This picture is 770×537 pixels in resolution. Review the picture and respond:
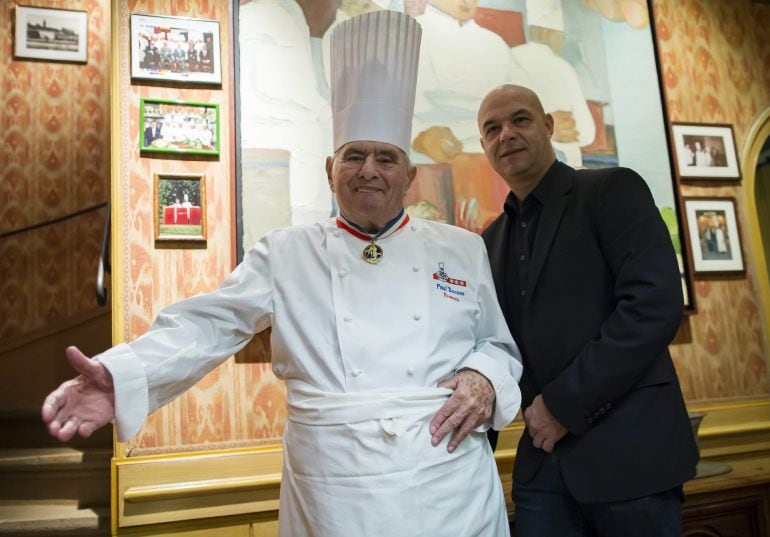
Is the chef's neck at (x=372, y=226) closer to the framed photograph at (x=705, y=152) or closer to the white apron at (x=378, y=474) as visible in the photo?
the white apron at (x=378, y=474)

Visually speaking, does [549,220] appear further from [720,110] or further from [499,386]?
[720,110]

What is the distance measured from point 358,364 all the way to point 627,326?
67 cm

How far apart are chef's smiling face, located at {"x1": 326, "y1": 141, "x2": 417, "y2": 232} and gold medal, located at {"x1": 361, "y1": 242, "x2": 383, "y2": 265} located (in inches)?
2.7

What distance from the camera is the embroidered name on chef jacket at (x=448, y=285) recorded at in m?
1.51

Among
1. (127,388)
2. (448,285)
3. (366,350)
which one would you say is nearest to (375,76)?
(448,285)

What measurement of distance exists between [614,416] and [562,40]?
7.15 feet

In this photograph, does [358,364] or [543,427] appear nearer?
[358,364]

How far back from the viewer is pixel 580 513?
162 cm

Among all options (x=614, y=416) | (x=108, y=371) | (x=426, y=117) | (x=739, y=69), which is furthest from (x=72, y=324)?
(x=739, y=69)

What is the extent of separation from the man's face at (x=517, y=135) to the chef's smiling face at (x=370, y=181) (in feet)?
1.49

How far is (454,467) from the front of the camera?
52.8 inches

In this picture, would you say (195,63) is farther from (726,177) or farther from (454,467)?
(726,177)

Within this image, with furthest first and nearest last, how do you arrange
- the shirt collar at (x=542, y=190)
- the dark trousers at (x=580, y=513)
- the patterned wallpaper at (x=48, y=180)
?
the patterned wallpaper at (x=48, y=180) < the shirt collar at (x=542, y=190) < the dark trousers at (x=580, y=513)

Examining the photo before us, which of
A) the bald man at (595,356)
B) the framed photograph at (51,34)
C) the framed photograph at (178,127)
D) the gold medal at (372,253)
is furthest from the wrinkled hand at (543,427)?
the framed photograph at (51,34)
